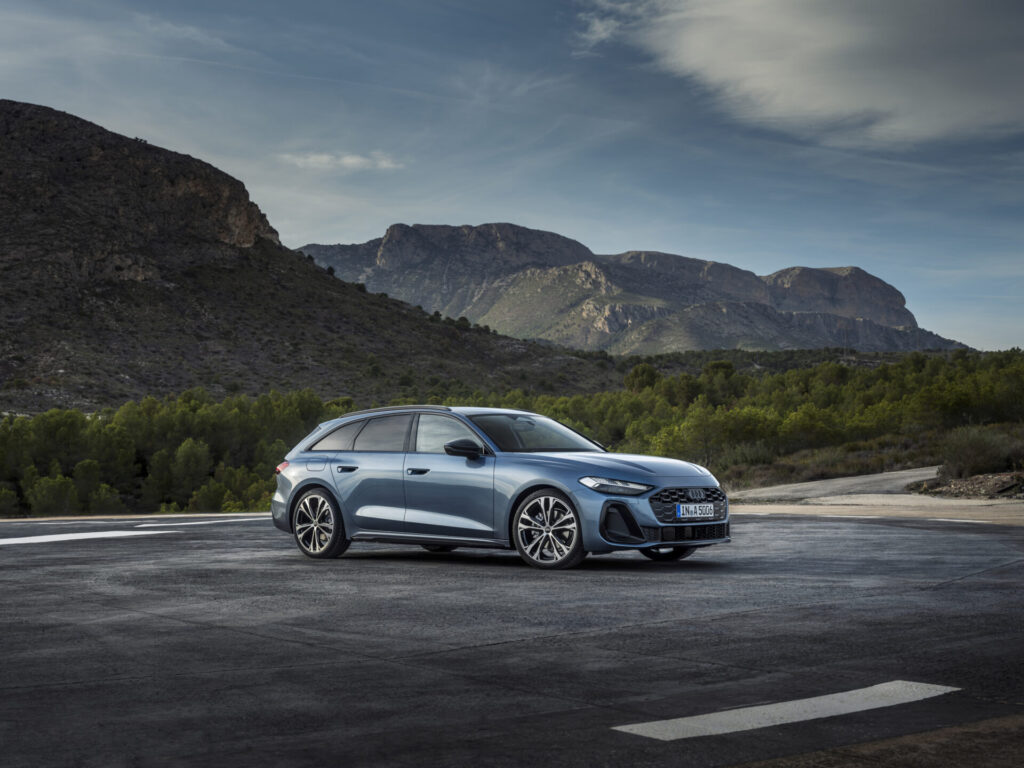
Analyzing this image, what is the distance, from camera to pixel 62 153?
9488 cm

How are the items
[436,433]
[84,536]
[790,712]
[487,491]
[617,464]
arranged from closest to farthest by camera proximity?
[790,712], [617,464], [487,491], [436,433], [84,536]

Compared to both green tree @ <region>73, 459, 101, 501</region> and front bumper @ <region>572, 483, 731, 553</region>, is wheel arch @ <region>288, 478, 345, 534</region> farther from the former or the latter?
green tree @ <region>73, 459, 101, 501</region>

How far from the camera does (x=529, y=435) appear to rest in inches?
512

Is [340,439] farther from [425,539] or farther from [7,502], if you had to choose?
[7,502]

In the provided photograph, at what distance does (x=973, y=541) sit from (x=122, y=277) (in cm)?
7695

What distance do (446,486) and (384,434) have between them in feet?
4.03

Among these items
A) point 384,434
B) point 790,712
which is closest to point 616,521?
point 384,434

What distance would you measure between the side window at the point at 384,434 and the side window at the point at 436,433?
208 mm

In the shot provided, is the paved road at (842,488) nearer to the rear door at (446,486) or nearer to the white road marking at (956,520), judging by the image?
the white road marking at (956,520)

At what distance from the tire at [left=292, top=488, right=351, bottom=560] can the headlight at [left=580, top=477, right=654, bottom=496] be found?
3281 millimetres

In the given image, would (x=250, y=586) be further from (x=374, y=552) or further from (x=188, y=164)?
(x=188, y=164)

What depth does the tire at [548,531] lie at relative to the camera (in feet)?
38.7

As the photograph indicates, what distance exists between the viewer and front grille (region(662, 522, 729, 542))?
1183cm

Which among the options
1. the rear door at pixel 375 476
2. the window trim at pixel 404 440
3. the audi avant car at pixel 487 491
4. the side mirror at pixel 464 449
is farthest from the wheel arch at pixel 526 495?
the window trim at pixel 404 440
